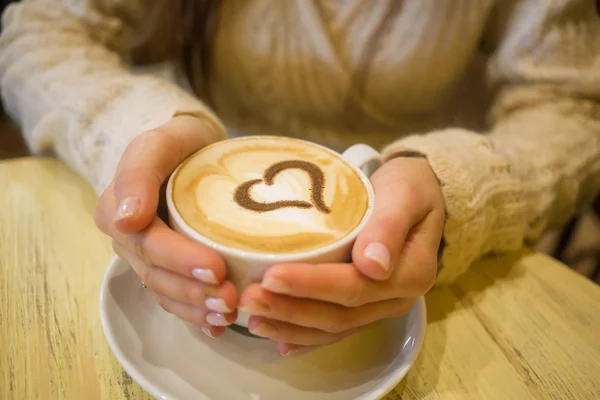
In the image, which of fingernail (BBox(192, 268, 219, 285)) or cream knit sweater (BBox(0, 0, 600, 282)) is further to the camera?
cream knit sweater (BBox(0, 0, 600, 282))

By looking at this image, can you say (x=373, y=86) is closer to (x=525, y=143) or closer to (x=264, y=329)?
(x=525, y=143)

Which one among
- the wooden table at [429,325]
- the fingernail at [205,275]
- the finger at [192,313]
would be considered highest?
the fingernail at [205,275]

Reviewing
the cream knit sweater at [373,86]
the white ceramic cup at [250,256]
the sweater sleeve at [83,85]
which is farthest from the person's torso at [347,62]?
the white ceramic cup at [250,256]

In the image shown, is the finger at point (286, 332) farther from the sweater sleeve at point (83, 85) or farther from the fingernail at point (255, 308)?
the sweater sleeve at point (83, 85)

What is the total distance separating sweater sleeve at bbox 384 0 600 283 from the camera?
0.46 metres

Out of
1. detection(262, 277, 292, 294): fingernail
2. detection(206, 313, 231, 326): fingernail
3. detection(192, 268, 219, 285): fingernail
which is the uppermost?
detection(262, 277, 292, 294): fingernail

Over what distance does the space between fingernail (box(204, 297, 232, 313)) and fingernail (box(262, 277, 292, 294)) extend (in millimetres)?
35

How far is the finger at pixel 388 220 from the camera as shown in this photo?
324mm

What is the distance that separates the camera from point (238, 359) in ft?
1.18

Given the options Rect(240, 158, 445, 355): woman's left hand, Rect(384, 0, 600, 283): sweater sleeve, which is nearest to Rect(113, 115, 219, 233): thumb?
Rect(240, 158, 445, 355): woman's left hand

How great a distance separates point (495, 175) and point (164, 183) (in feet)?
1.15

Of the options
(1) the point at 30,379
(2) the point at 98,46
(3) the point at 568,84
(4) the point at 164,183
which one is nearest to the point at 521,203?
(3) the point at 568,84

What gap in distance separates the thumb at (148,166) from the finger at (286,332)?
0.37ft

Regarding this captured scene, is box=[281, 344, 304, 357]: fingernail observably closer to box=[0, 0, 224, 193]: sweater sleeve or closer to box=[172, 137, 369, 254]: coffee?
box=[172, 137, 369, 254]: coffee
